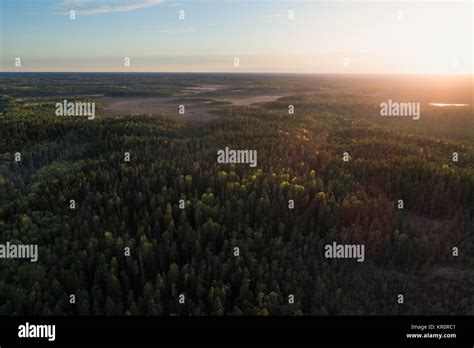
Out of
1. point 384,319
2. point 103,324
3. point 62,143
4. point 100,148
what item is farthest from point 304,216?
point 62,143

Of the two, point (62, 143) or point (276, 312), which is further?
point (62, 143)

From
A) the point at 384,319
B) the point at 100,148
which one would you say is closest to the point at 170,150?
the point at 100,148

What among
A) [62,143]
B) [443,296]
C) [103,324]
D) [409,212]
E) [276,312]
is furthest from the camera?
[62,143]

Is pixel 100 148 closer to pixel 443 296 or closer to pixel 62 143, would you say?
pixel 62 143

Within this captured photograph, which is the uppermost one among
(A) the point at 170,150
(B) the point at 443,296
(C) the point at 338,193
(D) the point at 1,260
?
(A) the point at 170,150

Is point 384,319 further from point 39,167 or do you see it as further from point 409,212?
point 39,167

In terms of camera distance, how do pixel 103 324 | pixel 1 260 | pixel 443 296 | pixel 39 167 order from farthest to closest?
pixel 39 167 → pixel 1 260 → pixel 443 296 → pixel 103 324

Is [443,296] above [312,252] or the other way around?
the other way around
